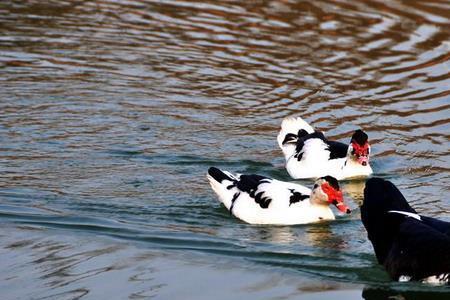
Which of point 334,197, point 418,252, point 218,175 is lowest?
point 334,197

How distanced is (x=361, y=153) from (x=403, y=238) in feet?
12.1

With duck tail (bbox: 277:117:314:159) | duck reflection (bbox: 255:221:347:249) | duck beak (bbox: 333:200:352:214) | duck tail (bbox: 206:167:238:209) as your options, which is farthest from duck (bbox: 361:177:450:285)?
duck tail (bbox: 277:117:314:159)

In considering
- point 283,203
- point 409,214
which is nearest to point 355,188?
point 283,203

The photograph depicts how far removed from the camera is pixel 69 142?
14.1 m

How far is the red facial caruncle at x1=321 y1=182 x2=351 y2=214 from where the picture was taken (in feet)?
38.2

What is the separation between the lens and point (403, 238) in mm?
9289

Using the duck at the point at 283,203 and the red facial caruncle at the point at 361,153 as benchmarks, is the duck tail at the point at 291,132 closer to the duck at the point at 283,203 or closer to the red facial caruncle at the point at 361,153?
the red facial caruncle at the point at 361,153

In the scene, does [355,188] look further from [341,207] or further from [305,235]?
[305,235]

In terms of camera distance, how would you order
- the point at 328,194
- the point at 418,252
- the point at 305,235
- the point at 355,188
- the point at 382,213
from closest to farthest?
the point at 418,252 < the point at 382,213 < the point at 305,235 < the point at 328,194 < the point at 355,188

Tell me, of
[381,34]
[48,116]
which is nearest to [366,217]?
[48,116]

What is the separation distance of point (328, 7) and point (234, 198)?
1016 cm

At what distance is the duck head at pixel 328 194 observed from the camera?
11.6m

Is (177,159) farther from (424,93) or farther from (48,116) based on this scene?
(424,93)

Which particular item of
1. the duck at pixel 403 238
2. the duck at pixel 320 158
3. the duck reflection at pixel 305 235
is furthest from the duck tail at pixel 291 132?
the duck at pixel 403 238
